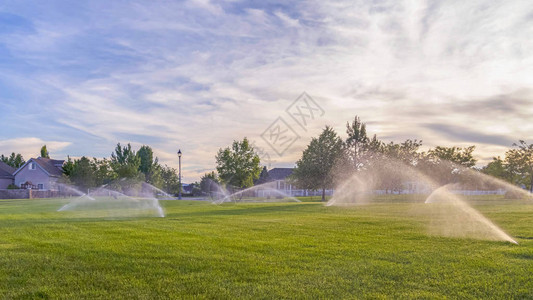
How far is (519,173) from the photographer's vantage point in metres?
53.5

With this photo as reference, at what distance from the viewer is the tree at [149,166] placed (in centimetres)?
6700

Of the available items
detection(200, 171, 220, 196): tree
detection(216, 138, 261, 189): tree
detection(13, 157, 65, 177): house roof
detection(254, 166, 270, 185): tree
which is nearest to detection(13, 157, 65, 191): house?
detection(13, 157, 65, 177): house roof

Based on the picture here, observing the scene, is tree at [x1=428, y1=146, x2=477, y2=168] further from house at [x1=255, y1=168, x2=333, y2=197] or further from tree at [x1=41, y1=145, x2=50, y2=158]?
tree at [x1=41, y1=145, x2=50, y2=158]

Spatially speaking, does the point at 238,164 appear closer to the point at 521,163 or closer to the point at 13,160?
the point at 521,163

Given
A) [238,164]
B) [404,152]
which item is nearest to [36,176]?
[238,164]

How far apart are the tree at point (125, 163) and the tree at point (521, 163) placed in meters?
52.4

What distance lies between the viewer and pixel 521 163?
5272 centimetres

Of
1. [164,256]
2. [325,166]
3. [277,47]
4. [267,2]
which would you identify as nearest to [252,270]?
[164,256]

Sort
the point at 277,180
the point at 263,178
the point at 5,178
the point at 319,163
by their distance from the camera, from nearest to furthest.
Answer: the point at 319,163 → the point at 5,178 → the point at 277,180 → the point at 263,178

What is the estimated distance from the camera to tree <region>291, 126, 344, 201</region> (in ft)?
137

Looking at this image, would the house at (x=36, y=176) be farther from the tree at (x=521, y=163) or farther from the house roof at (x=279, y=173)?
the tree at (x=521, y=163)

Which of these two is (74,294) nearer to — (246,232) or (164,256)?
(164,256)

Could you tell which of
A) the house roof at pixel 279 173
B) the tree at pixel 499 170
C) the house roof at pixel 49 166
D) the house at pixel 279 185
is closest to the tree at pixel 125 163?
the house roof at pixel 49 166

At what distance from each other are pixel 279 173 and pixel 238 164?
38.4m
